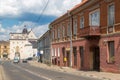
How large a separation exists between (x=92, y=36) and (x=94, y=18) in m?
2.64

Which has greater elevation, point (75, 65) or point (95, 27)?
point (95, 27)

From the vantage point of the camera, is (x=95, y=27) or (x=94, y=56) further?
(x=94, y=56)

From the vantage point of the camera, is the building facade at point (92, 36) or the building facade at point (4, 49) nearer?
the building facade at point (92, 36)

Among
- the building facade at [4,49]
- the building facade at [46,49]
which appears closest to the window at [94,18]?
the building facade at [46,49]

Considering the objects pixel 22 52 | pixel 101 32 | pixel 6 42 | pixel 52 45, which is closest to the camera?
pixel 101 32

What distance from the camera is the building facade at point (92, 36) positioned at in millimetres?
34844

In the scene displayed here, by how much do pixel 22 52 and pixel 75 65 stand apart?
117492 millimetres

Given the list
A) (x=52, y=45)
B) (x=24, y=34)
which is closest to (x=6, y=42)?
(x=24, y=34)

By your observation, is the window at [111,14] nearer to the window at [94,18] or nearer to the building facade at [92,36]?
the building facade at [92,36]

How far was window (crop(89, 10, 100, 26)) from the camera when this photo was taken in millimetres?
39531

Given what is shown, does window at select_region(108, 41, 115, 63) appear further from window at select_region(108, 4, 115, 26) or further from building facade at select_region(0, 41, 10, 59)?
building facade at select_region(0, 41, 10, 59)

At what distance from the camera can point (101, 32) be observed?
38.2 metres

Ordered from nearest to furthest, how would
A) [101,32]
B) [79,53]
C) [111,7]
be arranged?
[111,7], [101,32], [79,53]

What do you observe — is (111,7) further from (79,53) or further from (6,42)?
(6,42)
